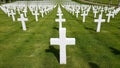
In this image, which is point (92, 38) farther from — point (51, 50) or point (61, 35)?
point (61, 35)

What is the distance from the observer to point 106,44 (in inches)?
305

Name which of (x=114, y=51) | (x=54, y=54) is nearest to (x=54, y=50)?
(x=54, y=54)

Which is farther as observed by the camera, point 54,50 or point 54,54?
point 54,50

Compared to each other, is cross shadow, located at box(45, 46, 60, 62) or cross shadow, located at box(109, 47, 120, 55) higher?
cross shadow, located at box(45, 46, 60, 62)

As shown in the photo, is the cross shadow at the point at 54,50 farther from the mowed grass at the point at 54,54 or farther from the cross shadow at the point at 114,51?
the cross shadow at the point at 114,51

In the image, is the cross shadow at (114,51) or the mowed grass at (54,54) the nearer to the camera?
the mowed grass at (54,54)

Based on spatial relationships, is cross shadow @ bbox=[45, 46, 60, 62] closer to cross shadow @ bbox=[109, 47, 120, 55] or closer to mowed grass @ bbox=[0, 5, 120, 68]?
mowed grass @ bbox=[0, 5, 120, 68]

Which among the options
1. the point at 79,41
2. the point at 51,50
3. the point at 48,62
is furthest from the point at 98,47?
the point at 48,62

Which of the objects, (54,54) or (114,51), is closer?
(54,54)

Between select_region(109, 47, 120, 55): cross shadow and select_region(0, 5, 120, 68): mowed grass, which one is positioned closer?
select_region(0, 5, 120, 68): mowed grass

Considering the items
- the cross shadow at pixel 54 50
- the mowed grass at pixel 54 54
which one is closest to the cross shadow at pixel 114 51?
the mowed grass at pixel 54 54

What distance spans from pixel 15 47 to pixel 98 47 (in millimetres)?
4313

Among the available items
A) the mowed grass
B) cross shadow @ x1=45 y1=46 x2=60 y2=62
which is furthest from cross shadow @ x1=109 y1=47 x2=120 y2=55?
cross shadow @ x1=45 y1=46 x2=60 y2=62

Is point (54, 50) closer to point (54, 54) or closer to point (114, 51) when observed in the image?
point (54, 54)
